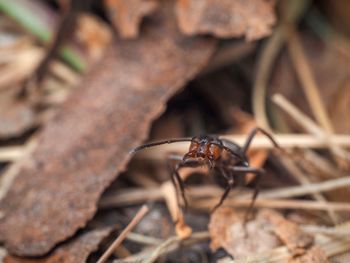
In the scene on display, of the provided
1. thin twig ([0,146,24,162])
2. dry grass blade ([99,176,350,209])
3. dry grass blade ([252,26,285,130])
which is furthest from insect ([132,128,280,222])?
thin twig ([0,146,24,162])

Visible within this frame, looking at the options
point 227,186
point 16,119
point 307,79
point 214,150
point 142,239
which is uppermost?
point 16,119

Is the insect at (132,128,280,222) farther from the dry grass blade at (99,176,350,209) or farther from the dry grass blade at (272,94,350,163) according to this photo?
the dry grass blade at (272,94,350,163)

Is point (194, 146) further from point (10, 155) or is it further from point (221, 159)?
point (10, 155)

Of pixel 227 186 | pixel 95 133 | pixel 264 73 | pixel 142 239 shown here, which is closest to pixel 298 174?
pixel 227 186

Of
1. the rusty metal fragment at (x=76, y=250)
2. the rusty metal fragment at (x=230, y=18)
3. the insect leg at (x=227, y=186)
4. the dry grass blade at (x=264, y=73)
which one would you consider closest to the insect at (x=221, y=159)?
the insect leg at (x=227, y=186)

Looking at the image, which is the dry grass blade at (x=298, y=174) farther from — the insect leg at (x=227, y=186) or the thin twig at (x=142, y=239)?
the thin twig at (x=142, y=239)

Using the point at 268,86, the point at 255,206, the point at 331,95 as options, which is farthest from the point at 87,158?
the point at 331,95
